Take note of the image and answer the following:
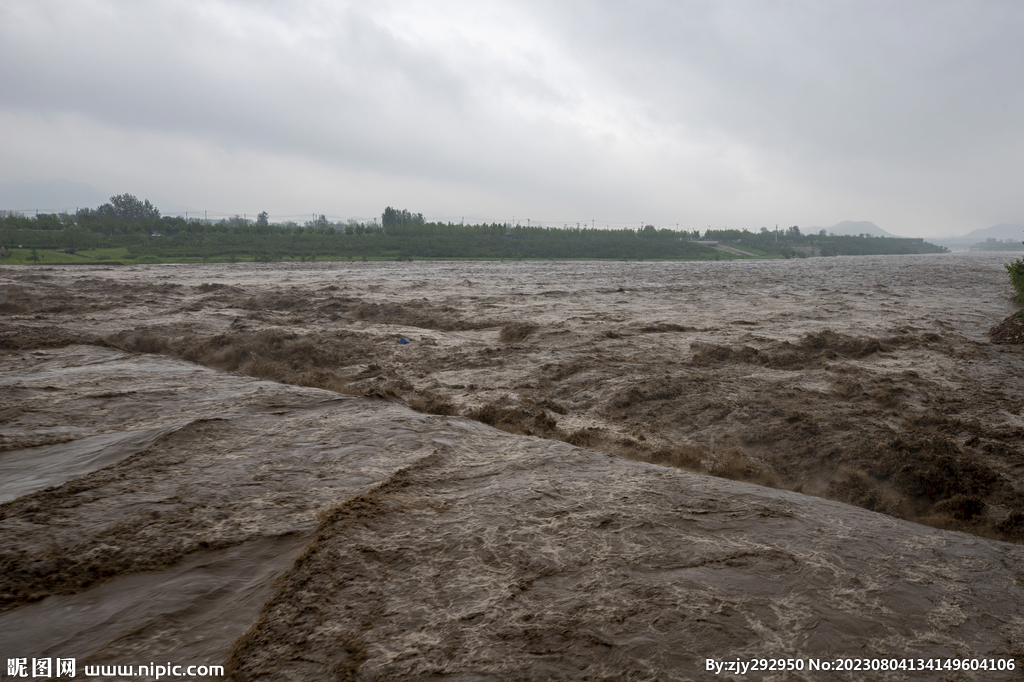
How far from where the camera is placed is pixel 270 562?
8.58 ft

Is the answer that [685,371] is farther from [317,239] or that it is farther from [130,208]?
[130,208]

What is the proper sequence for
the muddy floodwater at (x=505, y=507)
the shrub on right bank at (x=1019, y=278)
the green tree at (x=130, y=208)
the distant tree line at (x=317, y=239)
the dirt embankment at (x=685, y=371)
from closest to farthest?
1. the muddy floodwater at (x=505, y=507)
2. the dirt embankment at (x=685, y=371)
3. the shrub on right bank at (x=1019, y=278)
4. the distant tree line at (x=317, y=239)
5. the green tree at (x=130, y=208)

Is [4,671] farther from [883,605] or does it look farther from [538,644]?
[883,605]

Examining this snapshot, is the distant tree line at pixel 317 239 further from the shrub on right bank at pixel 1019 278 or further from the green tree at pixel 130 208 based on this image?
the shrub on right bank at pixel 1019 278

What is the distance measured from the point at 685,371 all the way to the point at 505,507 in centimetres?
415

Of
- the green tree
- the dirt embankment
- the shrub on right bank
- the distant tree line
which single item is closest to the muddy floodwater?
the dirt embankment

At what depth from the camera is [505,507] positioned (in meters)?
3.23

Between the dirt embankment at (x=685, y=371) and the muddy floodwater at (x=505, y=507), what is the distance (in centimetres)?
4

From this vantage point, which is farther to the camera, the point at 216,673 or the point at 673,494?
the point at 673,494

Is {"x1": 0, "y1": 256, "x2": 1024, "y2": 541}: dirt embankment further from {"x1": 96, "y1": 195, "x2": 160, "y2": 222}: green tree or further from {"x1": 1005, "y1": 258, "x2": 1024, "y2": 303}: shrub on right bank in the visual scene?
{"x1": 96, "y1": 195, "x2": 160, "y2": 222}: green tree

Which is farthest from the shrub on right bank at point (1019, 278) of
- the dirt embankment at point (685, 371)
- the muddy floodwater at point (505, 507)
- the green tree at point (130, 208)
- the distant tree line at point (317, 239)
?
the green tree at point (130, 208)

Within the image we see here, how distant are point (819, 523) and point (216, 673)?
314 cm

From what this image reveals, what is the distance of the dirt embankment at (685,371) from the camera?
4215 mm

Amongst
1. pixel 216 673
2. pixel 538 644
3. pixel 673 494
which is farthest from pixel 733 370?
pixel 216 673
